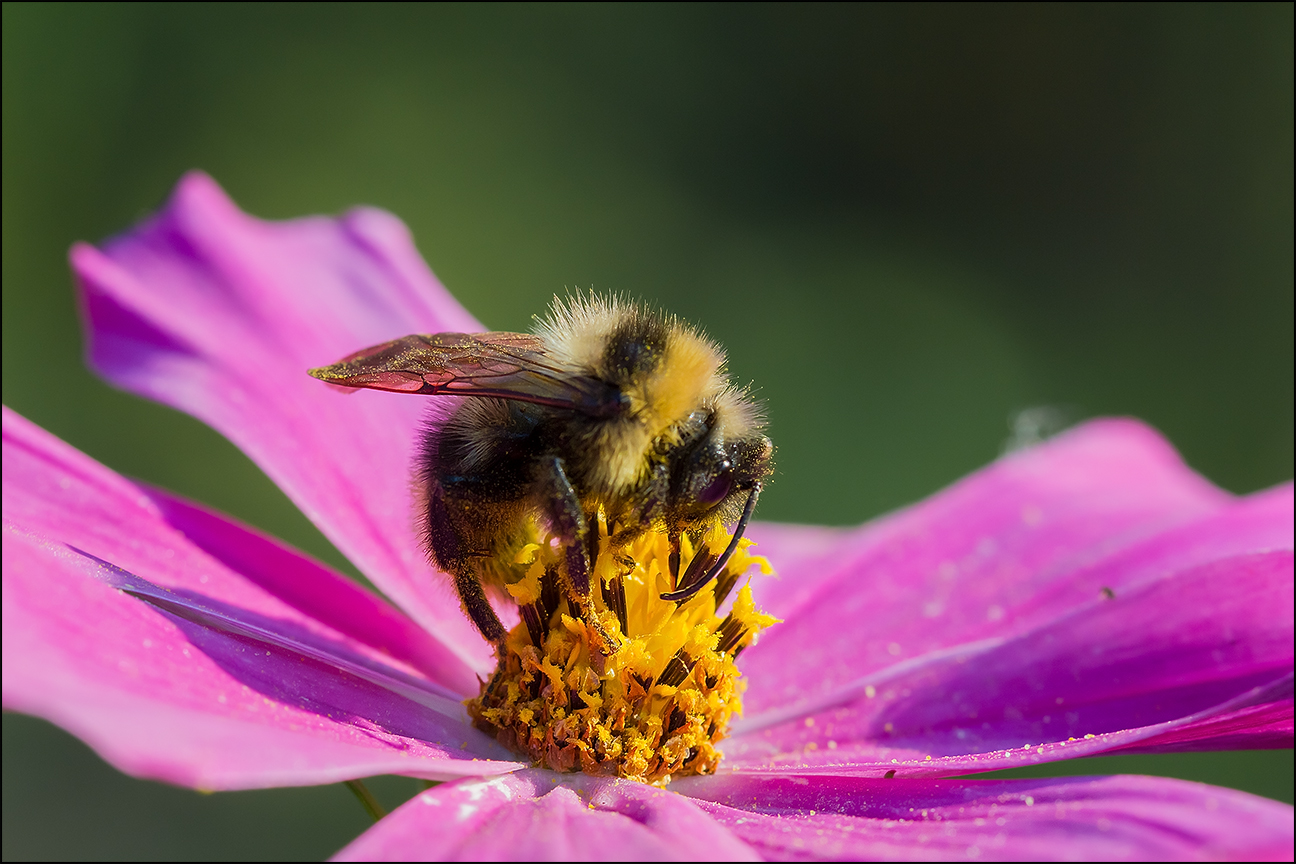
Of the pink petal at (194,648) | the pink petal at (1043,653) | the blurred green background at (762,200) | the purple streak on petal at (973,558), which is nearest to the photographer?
the pink petal at (194,648)

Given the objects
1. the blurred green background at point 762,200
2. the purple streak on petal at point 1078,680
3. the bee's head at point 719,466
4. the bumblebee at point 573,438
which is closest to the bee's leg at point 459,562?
the bumblebee at point 573,438

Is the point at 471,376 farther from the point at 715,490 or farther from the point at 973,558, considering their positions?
the point at 973,558

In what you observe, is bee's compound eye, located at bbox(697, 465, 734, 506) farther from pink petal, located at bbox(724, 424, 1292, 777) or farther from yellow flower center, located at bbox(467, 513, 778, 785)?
pink petal, located at bbox(724, 424, 1292, 777)

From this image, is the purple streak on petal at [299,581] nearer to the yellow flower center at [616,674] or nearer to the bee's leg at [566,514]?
the yellow flower center at [616,674]

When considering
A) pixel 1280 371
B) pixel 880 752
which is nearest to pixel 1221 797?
pixel 880 752

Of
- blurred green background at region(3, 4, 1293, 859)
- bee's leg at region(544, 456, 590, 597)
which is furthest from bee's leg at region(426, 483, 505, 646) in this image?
blurred green background at region(3, 4, 1293, 859)

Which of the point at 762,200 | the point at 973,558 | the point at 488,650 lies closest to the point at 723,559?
the point at 488,650

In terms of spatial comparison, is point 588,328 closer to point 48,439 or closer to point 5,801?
point 48,439
